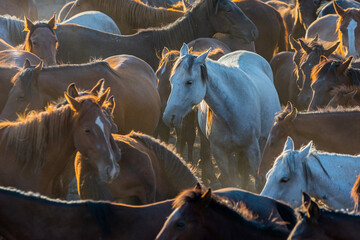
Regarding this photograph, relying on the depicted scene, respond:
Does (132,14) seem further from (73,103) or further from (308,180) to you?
(308,180)

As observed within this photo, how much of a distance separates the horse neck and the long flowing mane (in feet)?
23.0

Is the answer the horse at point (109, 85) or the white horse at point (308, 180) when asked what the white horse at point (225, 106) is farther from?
the white horse at point (308, 180)

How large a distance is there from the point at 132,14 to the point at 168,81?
12.0ft

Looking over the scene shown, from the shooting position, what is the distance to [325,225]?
8.29ft

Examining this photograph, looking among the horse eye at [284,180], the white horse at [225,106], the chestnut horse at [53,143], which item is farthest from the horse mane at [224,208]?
the white horse at [225,106]

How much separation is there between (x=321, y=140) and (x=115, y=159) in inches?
62.6

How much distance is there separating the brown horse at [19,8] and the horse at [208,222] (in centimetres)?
1031

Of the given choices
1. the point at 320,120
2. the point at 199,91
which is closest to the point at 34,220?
the point at 320,120

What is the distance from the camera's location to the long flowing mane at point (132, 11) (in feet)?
34.8

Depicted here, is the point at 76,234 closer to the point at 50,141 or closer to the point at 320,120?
the point at 50,141

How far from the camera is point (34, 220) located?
312 cm

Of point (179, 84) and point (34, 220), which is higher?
point (34, 220)

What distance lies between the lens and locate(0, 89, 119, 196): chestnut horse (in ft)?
13.8

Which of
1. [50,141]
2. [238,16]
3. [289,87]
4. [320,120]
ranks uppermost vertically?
[50,141]
